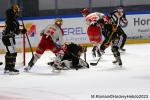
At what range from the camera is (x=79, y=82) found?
9062 millimetres

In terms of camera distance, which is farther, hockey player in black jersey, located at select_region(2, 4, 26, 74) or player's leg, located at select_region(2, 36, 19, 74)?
player's leg, located at select_region(2, 36, 19, 74)

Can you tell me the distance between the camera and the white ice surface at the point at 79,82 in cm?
786

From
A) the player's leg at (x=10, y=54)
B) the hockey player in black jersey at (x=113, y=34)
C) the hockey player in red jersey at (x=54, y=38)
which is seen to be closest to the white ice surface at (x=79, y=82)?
the player's leg at (x=10, y=54)

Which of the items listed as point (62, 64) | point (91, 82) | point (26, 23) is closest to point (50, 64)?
point (62, 64)

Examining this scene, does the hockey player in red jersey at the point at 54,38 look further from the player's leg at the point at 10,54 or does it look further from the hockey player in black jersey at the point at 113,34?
the hockey player in black jersey at the point at 113,34

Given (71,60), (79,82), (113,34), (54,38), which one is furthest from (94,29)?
(79,82)

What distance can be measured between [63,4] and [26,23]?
368 cm

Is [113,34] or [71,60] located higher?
[113,34]

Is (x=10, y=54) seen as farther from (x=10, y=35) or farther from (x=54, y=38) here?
(x=54, y=38)

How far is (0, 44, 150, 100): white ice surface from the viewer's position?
7.86 metres

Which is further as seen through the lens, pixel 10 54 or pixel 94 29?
pixel 94 29

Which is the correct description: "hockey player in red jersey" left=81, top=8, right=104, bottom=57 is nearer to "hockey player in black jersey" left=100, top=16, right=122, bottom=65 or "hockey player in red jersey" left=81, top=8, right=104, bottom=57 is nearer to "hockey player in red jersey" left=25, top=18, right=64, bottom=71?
"hockey player in black jersey" left=100, top=16, right=122, bottom=65

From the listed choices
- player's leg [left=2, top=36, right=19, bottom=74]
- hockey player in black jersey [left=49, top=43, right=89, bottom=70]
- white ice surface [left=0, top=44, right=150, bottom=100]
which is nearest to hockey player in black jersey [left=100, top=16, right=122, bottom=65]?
white ice surface [left=0, top=44, right=150, bottom=100]

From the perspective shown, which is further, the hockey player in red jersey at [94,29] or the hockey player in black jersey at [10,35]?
the hockey player in red jersey at [94,29]
